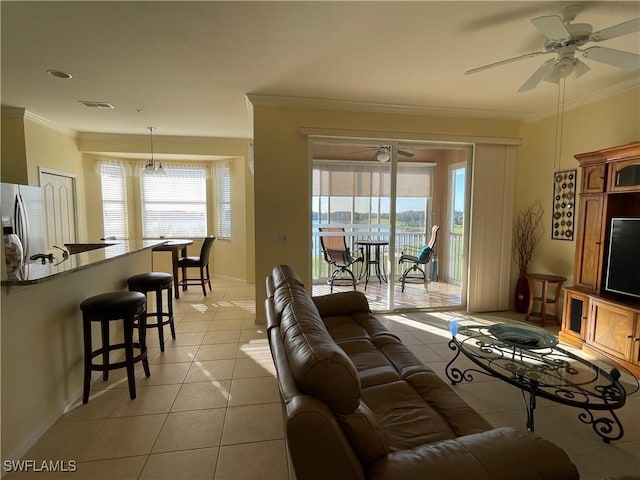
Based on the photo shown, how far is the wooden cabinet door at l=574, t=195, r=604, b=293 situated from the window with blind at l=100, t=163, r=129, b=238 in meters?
7.13

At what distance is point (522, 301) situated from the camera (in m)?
4.25

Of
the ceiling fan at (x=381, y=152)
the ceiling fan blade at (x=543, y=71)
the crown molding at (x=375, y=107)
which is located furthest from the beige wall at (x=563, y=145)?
the ceiling fan at (x=381, y=152)

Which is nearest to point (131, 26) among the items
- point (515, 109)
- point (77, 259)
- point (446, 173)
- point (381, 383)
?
point (77, 259)

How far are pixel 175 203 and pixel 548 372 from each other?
646cm

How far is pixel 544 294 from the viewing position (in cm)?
385

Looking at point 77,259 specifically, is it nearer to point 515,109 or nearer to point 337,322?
point 337,322

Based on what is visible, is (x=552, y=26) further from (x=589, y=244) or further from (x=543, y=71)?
(x=589, y=244)

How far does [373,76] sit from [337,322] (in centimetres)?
233

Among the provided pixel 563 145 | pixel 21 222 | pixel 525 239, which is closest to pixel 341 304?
pixel 525 239

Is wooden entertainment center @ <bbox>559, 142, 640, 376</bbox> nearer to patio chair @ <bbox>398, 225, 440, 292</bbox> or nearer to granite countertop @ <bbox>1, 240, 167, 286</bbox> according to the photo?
patio chair @ <bbox>398, 225, 440, 292</bbox>

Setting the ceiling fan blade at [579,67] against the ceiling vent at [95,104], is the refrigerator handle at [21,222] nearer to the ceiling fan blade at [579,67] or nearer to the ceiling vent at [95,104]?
the ceiling vent at [95,104]

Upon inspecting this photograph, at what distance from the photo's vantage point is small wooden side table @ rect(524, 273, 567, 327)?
12.5 feet

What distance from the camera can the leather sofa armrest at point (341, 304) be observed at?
2.85 meters

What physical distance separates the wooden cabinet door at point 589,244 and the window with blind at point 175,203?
6.06m
